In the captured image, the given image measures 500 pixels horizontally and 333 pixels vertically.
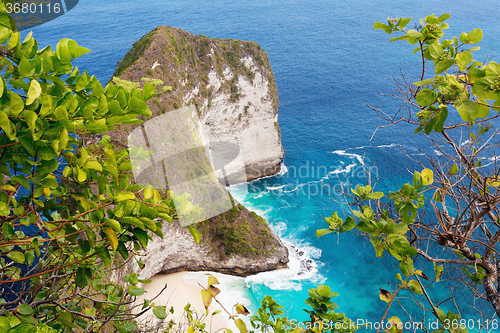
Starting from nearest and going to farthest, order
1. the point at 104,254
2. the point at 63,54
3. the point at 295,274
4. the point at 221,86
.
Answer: the point at 63,54, the point at 104,254, the point at 295,274, the point at 221,86

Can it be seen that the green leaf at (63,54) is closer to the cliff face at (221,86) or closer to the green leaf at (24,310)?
the green leaf at (24,310)

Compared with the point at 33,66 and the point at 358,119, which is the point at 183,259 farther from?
the point at 358,119

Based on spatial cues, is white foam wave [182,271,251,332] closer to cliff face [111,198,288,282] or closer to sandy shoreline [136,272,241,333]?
sandy shoreline [136,272,241,333]

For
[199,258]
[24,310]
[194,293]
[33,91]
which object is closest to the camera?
[33,91]

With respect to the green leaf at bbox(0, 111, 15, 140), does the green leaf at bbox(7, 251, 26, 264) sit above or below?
below

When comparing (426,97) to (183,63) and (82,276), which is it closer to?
(82,276)

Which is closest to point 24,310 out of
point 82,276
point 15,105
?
point 82,276

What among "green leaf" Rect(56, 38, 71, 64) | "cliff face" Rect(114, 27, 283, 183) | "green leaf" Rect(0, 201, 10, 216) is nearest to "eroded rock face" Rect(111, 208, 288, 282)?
"cliff face" Rect(114, 27, 283, 183)
